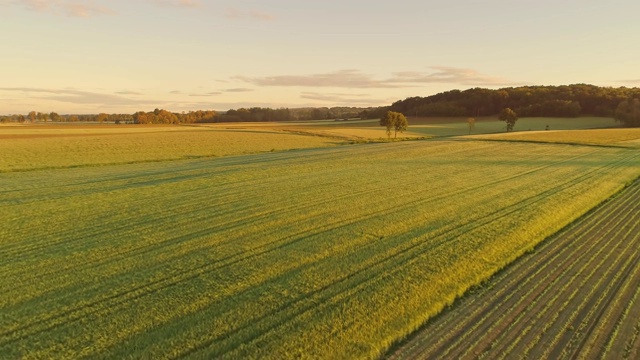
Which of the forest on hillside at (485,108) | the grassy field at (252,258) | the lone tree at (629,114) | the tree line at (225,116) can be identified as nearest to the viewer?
the grassy field at (252,258)

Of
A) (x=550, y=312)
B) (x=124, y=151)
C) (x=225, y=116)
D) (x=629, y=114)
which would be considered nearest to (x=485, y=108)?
(x=629, y=114)

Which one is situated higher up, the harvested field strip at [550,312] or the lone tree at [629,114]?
the lone tree at [629,114]

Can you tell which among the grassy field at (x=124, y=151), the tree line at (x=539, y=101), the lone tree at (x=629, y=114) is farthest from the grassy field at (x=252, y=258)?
the tree line at (x=539, y=101)

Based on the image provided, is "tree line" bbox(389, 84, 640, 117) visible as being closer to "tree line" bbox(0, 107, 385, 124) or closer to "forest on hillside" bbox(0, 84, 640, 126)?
"forest on hillside" bbox(0, 84, 640, 126)

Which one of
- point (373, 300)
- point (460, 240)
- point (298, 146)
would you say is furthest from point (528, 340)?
point (298, 146)

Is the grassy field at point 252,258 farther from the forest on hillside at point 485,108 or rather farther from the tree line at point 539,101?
the tree line at point 539,101

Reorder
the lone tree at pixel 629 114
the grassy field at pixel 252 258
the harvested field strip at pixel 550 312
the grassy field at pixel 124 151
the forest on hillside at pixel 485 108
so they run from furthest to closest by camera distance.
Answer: the forest on hillside at pixel 485 108 < the lone tree at pixel 629 114 < the grassy field at pixel 124 151 < the grassy field at pixel 252 258 < the harvested field strip at pixel 550 312
